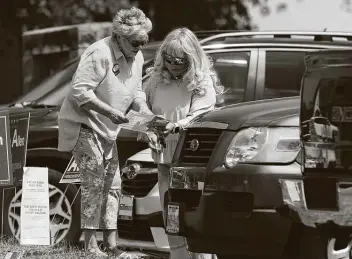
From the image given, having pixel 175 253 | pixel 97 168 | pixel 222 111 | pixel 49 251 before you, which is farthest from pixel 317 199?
pixel 49 251

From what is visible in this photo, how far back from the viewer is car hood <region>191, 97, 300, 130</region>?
719 centimetres

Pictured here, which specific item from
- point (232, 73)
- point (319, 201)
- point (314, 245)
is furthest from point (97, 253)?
point (319, 201)

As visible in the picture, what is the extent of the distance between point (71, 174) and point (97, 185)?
0.96 m

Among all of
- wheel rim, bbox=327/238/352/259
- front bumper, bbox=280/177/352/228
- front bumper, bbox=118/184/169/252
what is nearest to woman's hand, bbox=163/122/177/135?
front bumper, bbox=118/184/169/252

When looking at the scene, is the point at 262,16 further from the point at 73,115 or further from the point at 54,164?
the point at 73,115

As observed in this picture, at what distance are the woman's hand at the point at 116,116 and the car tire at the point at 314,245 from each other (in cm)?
192

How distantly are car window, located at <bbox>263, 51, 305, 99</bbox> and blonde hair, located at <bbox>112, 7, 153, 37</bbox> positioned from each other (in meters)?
1.60

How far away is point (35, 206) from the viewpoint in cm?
958

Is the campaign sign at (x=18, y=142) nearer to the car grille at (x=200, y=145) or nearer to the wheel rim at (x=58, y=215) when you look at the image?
the wheel rim at (x=58, y=215)

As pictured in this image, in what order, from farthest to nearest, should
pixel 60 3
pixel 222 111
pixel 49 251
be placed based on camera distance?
1. pixel 60 3
2. pixel 49 251
3. pixel 222 111

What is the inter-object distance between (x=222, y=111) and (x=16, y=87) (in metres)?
14.9

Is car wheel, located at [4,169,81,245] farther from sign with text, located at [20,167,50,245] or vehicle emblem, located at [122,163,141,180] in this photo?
vehicle emblem, located at [122,163,141,180]

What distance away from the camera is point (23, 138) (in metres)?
9.98

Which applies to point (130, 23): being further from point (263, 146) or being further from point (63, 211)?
point (63, 211)
